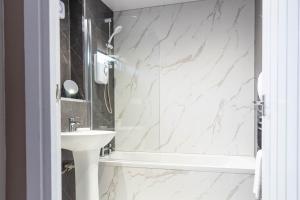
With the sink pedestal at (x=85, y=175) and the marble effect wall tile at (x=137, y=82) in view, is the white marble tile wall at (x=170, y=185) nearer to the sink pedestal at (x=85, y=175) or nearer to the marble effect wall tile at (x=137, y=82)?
the sink pedestal at (x=85, y=175)

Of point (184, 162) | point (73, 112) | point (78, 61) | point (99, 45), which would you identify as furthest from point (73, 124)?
point (184, 162)

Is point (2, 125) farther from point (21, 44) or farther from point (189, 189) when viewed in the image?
point (189, 189)

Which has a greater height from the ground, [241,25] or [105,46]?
[241,25]

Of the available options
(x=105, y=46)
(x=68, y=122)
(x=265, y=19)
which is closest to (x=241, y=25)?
(x=105, y=46)

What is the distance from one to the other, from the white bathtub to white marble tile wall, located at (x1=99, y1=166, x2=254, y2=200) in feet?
0.14

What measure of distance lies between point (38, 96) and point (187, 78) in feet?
8.30

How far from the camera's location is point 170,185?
2322mm

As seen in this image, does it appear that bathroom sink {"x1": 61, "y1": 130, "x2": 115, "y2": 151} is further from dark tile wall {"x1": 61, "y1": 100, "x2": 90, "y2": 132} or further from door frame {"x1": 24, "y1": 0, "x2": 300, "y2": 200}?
door frame {"x1": 24, "y1": 0, "x2": 300, "y2": 200}

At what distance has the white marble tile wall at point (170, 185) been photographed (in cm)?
218

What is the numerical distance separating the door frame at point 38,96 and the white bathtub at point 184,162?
68.6 inches

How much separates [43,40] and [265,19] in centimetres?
93

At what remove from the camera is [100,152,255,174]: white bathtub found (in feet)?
7.30

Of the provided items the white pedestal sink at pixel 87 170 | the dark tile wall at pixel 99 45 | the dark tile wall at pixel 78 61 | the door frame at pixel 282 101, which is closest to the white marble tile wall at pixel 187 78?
the dark tile wall at pixel 99 45

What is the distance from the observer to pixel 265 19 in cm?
109
